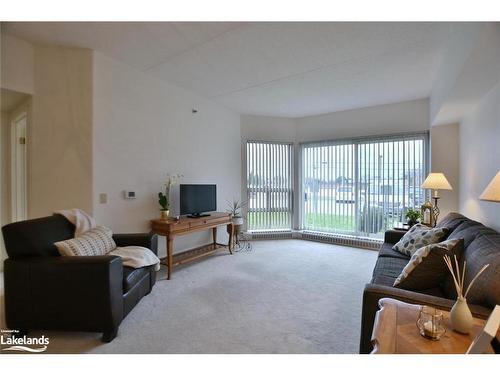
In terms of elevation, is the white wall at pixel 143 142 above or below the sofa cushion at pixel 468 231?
above

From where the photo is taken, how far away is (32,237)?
1986mm

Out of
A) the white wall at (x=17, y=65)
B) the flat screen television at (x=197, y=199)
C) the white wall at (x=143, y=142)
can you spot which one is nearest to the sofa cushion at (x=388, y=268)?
the flat screen television at (x=197, y=199)

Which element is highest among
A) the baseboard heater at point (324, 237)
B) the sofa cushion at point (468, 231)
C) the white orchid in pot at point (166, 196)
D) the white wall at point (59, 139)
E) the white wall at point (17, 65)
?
the white wall at point (17, 65)

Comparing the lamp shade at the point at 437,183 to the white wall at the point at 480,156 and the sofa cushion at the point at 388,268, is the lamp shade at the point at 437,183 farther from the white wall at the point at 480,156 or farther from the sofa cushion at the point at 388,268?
the sofa cushion at the point at 388,268

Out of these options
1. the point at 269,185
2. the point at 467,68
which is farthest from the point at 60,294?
the point at 269,185

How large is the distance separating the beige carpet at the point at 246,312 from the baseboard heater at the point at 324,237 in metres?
0.88

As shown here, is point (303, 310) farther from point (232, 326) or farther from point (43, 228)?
point (43, 228)

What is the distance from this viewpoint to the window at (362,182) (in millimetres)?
4312

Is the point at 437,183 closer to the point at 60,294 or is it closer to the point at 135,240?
the point at 135,240

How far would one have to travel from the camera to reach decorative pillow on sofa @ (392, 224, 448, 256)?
230 centimetres

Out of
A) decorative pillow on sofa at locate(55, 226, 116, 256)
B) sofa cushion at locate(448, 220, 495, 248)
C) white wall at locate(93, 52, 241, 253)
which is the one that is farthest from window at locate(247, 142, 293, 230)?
sofa cushion at locate(448, 220, 495, 248)

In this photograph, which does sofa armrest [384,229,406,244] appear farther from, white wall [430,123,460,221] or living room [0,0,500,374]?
white wall [430,123,460,221]

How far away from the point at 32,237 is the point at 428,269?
3.00 m

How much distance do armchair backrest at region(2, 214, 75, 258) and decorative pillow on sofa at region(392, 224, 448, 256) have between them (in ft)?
10.9
